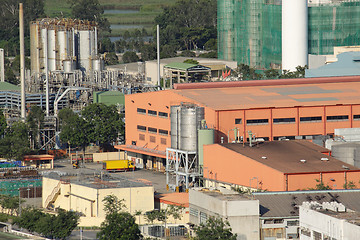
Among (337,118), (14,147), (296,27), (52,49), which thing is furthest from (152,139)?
(52,49)

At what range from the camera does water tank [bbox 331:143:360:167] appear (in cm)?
9364

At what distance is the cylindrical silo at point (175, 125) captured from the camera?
10750cm

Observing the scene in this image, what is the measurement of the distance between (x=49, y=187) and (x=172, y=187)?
1263cm

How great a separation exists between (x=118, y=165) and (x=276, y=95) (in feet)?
62.3

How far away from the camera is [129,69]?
186750 millimetres

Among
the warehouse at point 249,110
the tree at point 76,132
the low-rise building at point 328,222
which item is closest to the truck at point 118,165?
the warehouse at point 249,110

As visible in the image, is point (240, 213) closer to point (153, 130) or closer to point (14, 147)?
point (153, 130)

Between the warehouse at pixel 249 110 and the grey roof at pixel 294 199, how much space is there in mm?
19343

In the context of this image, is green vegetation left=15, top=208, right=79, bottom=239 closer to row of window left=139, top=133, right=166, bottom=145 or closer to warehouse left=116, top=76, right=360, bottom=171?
warehouse left=116, top=76, right=360, bottom=171

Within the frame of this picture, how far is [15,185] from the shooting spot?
348 ft

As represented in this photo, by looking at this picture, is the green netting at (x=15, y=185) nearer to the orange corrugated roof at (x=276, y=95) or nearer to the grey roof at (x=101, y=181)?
the grey roof at (x=101, y=181)

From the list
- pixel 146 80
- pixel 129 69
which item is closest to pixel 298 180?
pixel 146 80

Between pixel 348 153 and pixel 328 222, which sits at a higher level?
pixel 348 153

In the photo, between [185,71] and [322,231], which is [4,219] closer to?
[322,231]
